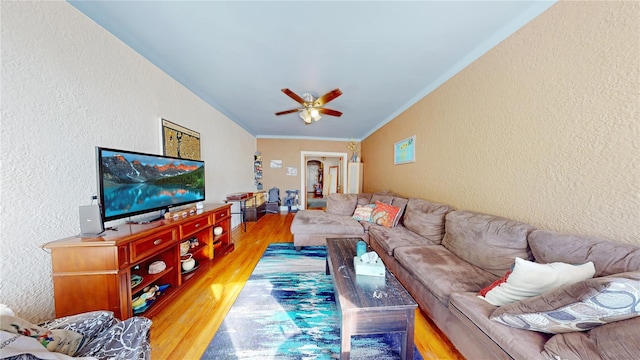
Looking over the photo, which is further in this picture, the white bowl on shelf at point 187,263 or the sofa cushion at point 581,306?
the white bowl on shelf at point 187,263

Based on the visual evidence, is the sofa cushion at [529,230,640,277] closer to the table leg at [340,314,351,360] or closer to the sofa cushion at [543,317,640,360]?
the sofa cushion at [543,317,640,360]

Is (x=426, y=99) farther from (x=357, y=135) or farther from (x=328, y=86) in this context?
(x=357, y=135)

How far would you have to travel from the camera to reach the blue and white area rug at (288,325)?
4.09 feet

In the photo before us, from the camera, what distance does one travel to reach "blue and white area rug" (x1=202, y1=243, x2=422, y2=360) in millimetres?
1248

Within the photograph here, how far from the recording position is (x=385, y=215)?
2.82 meters

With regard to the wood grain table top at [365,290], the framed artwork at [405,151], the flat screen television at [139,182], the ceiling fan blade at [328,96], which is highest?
the ceiling fan blade at [328,96]

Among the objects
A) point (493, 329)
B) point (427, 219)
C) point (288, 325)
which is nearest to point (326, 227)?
point (427, 219)

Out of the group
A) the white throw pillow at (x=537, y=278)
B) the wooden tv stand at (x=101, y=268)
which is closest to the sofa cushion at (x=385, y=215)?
the white throw pillow at (x=537, y=278)

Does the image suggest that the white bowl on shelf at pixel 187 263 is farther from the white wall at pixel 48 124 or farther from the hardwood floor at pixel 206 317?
the white wall at pixel 48 124

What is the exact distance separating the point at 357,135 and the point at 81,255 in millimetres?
5269

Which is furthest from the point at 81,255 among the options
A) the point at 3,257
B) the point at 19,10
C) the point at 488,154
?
the point at 488,154

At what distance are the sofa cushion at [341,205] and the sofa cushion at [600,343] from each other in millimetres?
2685

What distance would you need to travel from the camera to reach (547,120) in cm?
135

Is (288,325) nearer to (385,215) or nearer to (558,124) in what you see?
(385,215)
